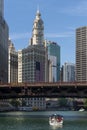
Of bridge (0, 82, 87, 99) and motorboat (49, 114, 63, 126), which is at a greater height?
bridge (0, 82, 87, 99)

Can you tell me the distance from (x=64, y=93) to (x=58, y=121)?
34.6 metres

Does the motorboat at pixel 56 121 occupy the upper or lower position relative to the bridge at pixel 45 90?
lower

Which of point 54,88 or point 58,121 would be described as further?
point 54,88

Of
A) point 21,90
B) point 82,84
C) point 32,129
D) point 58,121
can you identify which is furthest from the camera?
point 21,90

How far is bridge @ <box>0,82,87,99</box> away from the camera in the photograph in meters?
135

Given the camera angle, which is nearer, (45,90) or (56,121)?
(56,121)

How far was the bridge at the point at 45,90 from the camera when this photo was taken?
135m

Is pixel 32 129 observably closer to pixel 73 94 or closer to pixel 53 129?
pixel 53 129

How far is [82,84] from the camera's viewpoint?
13350cm

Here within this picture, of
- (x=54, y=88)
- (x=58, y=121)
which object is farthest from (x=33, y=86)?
(x=58, y=121)

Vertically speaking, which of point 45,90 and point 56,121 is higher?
point 45,90

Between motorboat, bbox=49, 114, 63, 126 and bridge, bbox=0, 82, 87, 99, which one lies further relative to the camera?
bridge, bbox=0, 82, 87, 99

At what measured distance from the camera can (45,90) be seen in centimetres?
14200

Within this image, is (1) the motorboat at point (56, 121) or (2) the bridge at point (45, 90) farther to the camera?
(2) the bridge at point (45, 90)
